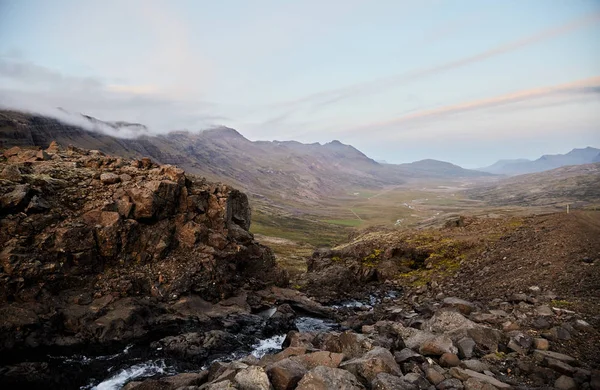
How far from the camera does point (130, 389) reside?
20.2 metres

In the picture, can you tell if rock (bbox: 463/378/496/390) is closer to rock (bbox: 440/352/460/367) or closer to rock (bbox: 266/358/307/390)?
rock (bbox: 440/352/460/367)

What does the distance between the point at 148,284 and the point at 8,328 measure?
36.9 ft

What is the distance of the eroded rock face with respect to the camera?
2895cm

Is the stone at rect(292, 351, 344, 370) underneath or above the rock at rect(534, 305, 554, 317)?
underneath

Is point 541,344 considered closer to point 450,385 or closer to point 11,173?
point 450,385

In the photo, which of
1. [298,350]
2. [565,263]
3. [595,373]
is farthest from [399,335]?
[565,263]

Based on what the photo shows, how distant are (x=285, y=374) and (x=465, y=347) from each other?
1141 cm

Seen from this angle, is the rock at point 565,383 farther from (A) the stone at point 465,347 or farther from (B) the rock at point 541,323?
(B) the rock at point 541,323

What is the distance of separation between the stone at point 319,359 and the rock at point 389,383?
315 cm

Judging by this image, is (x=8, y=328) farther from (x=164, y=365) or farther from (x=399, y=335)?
(x=399, y=335)

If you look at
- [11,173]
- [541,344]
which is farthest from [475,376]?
[11,173]

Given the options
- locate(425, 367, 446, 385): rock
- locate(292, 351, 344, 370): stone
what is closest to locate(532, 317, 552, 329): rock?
locate(425, 367, 446, 385): rock

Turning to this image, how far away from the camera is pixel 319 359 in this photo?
2016cm

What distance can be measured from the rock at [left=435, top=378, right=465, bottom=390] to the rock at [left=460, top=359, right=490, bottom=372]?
196cm
